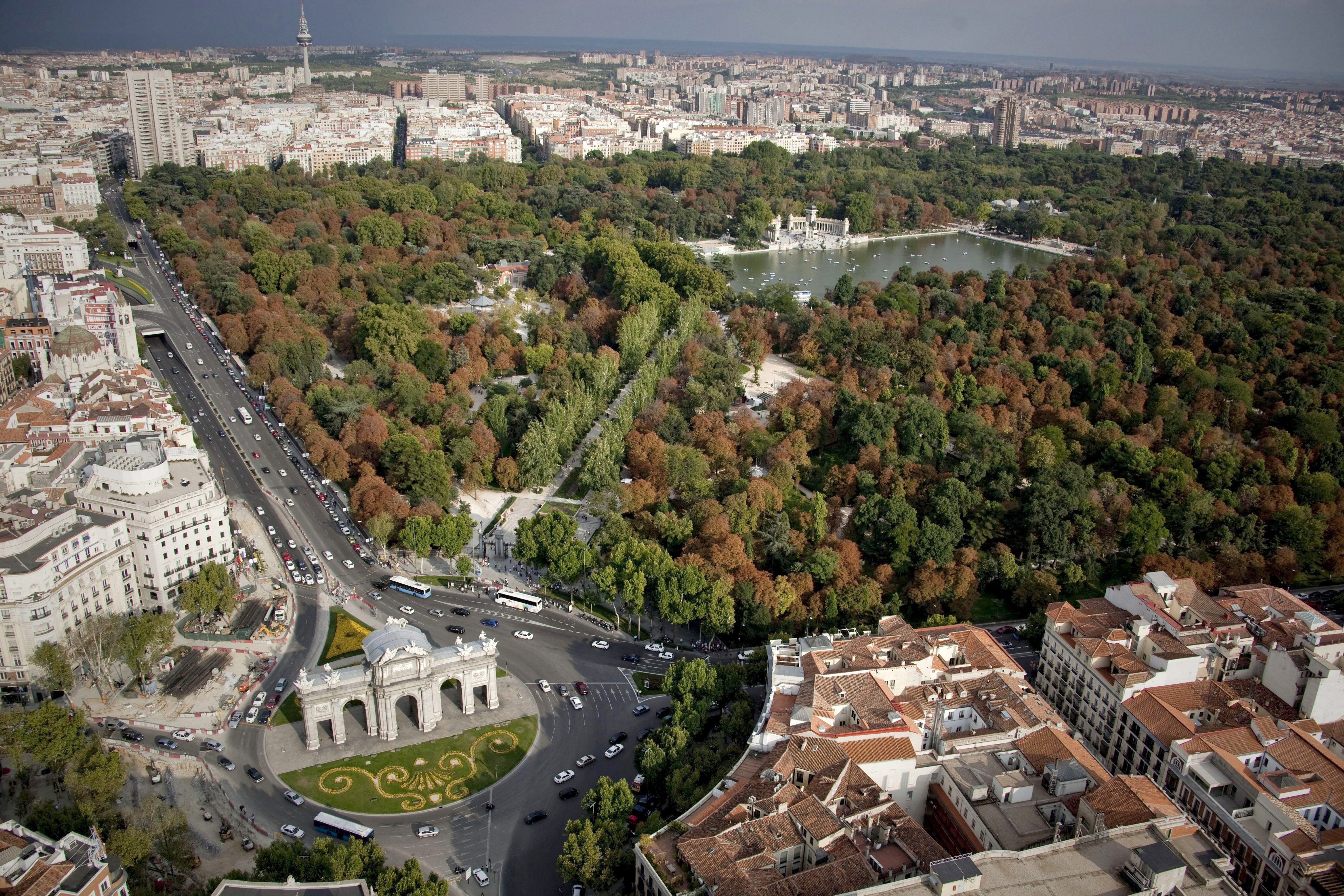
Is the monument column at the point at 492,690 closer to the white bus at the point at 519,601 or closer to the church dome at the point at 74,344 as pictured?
the white bus at the point at 519,601

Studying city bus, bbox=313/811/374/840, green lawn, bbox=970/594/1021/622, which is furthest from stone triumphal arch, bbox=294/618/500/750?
green lawn, bbox=970/594/1021/622

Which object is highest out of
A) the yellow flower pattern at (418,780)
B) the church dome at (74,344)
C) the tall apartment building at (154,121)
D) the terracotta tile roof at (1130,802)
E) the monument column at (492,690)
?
the tall apartment building at (154,121)

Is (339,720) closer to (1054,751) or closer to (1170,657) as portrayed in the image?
(1054,751)

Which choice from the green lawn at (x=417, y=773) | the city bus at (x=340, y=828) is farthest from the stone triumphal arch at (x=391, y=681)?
the city bus at (x=340, y=828)

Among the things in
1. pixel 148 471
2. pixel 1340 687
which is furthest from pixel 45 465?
pixel 1340 687

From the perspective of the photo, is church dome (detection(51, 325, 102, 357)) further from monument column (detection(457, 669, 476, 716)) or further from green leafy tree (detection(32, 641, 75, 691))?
monument column (detection(457, 669, 476, 716))

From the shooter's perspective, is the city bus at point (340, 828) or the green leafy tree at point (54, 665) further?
the green leafy tree at point (54, 665)
